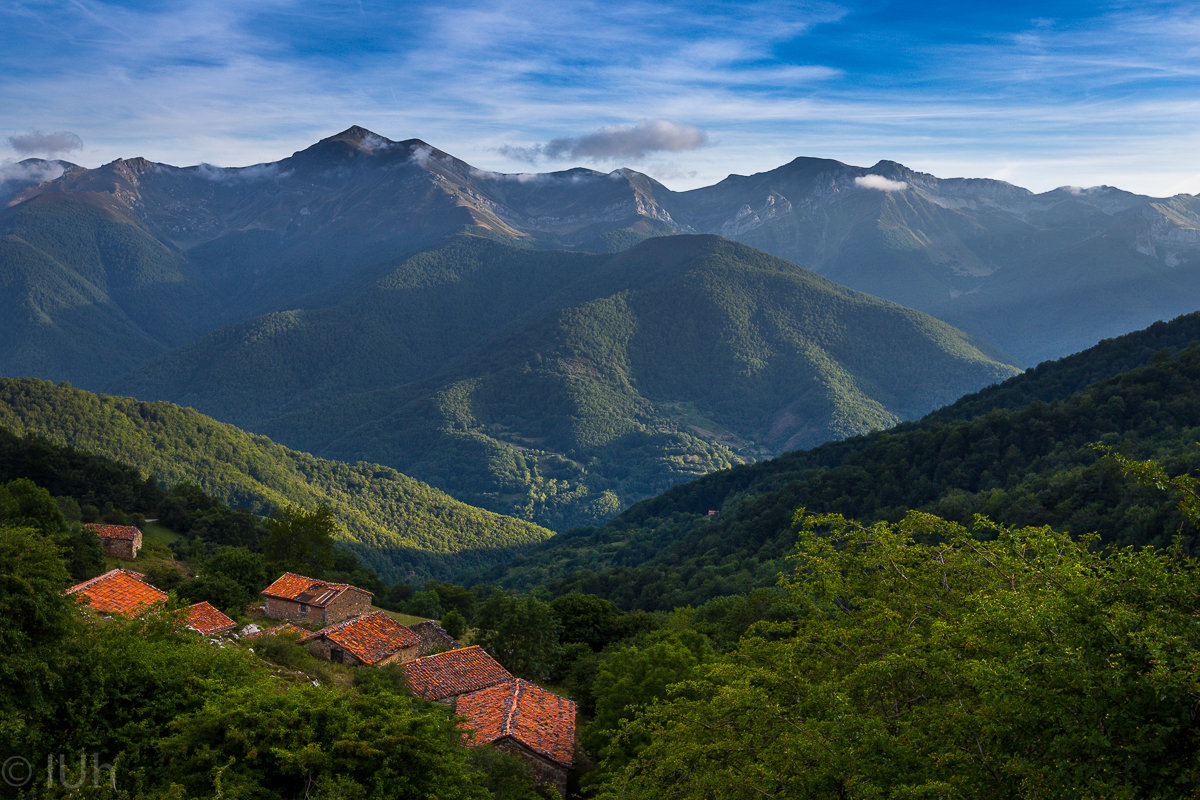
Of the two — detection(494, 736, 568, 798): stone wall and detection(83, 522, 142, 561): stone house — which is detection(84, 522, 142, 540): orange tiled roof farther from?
detection(494, 736, 568, 798): stone wall

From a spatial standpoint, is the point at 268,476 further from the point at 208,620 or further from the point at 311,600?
the point at 208,620

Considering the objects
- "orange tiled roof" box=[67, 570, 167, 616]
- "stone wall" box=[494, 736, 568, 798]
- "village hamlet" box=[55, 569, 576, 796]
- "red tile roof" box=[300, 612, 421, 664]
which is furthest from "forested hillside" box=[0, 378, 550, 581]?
"stone wall" box=[494, 736, 568, 798]

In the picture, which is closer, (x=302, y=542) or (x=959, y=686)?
(x=959, y=686)

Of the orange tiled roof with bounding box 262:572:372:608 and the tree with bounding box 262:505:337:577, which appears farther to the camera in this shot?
the tree with bounding box 262:505:337:577

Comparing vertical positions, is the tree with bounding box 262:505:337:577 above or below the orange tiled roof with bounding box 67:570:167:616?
below

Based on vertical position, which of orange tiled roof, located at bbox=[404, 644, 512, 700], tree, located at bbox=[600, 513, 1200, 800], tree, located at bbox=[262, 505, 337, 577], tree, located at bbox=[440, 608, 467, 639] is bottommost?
tree, located at bbox=[440, 608, 467, 639]

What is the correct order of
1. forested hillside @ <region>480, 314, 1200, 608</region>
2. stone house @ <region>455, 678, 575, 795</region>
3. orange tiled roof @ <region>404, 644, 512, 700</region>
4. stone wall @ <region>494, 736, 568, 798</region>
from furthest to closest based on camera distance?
forested hillside @ <region>480, 314, 1200, 608</region> → orange tiled roof @ <region>404, 644, 512, 700</region> → stone house @ <region>455, 678, 575, 795</region> → stone wall @ <region>494, 736, 568, 798</region>

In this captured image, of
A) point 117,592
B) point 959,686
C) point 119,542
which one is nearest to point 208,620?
point 117,592
